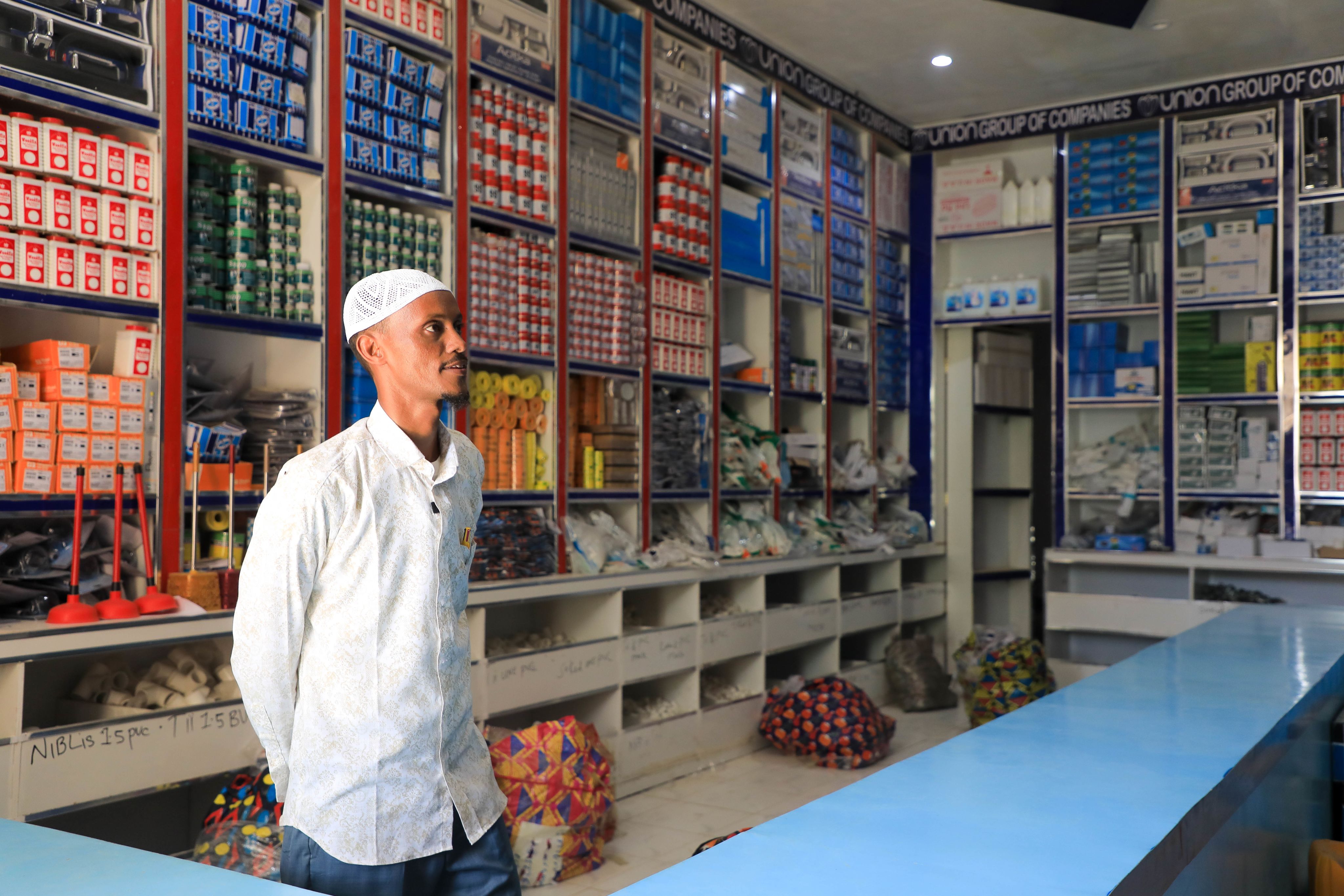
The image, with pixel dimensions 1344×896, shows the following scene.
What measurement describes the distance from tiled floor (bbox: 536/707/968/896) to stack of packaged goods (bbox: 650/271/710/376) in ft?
6.53

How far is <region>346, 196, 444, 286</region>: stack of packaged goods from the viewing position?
4.05 meters

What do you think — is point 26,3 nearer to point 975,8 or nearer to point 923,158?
point 975,8

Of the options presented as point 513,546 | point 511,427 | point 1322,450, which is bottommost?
point 513,546

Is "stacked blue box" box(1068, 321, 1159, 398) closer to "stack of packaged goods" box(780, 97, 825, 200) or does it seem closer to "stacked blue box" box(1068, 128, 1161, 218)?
"stacked blue box" box(1068, 128, 1161, 218)

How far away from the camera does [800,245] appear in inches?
267

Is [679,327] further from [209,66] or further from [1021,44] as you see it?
[209,66]

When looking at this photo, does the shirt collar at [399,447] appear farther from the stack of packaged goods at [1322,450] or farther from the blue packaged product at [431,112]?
the stack of packaged goods at [1322,450]

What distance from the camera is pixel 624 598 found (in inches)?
224

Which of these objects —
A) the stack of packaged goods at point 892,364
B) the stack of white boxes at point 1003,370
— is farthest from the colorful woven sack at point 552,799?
the stack of white boxes at point 1003,370

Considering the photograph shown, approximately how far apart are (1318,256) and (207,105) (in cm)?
611

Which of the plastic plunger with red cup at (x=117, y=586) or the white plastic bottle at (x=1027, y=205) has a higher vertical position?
the white plastic bottle at (x=1027, y=205)

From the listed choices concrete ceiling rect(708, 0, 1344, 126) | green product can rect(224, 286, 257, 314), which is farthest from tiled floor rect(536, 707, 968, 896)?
concrete ceiling rect(708, 0, 1344, 126)

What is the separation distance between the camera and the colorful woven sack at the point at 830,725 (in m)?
5.40

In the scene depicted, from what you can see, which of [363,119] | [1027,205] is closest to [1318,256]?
[1027,205]
